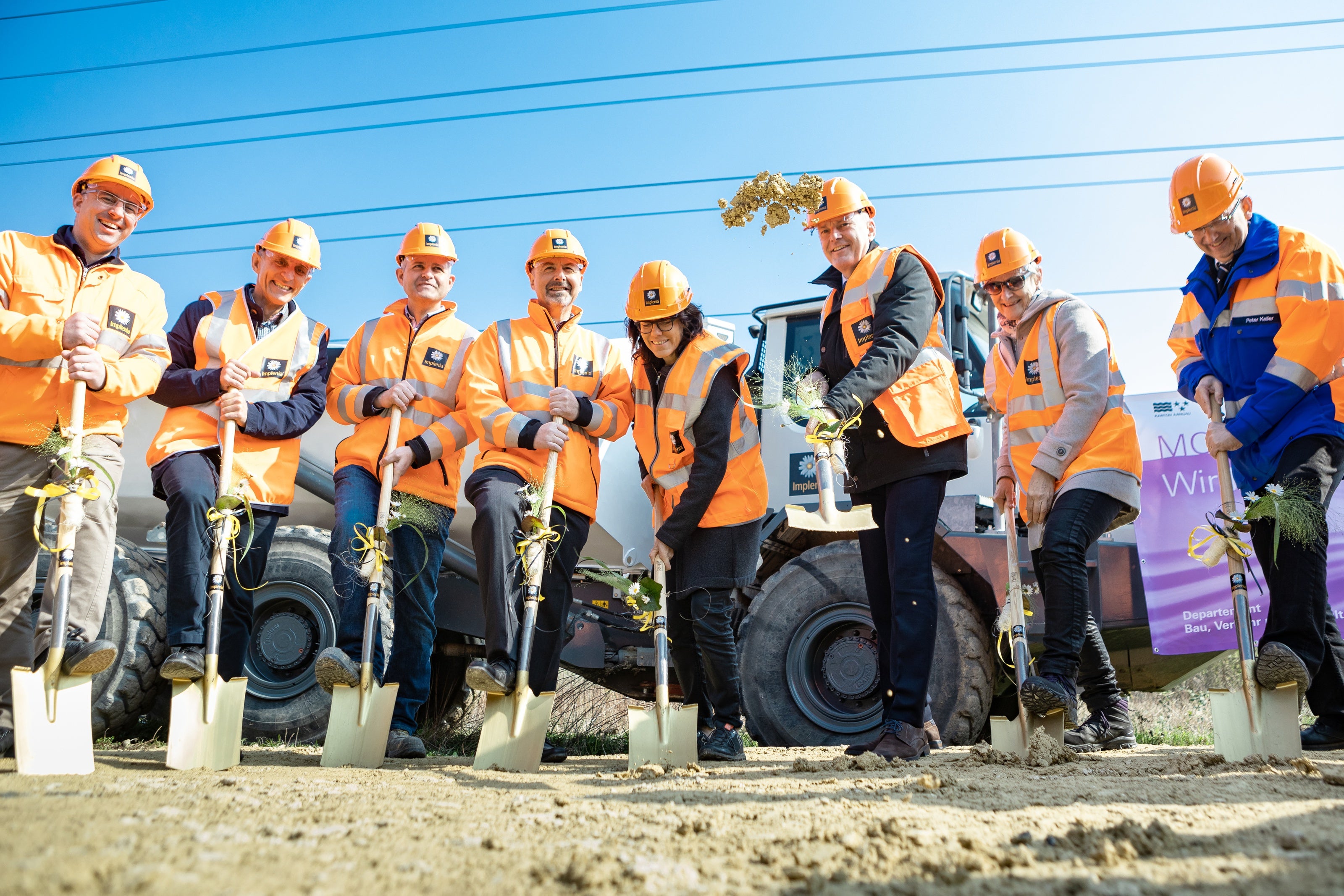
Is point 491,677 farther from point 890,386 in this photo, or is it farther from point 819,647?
point 819,647

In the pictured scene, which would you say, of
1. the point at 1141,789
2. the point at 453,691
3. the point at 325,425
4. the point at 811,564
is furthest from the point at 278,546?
the point at 1141,789

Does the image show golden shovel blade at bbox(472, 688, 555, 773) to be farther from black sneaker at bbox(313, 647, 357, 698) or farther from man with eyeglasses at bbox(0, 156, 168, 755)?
man with eyeglasses at bbox(0, 156, 168, 755)

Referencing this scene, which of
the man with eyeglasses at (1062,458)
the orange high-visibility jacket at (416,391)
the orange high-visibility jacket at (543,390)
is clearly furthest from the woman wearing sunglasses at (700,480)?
the man with eyeglasses at (1062,458)

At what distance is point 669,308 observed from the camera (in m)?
4.06

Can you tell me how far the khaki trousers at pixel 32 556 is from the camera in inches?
137

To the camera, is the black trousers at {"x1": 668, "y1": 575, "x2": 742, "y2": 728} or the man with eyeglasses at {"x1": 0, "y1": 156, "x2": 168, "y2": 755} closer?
the man with eyeglasses at {"x1": 0, "y1": 156, "x2": 168, "y2": 755}

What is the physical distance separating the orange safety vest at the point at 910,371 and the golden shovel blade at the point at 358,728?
2.24 metres

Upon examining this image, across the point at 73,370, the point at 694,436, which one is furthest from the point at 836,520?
the point at 73,370

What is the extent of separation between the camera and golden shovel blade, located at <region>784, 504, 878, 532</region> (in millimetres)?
4016

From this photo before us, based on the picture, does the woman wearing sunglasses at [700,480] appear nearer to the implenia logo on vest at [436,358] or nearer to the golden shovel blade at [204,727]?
the implenia logo on vest at [436,358]

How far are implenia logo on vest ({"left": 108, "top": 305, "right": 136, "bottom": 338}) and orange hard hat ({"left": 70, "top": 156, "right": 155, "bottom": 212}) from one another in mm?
510

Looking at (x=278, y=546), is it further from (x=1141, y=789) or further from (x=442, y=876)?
(x=1141, y=789)

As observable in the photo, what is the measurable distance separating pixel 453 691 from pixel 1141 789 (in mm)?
4603

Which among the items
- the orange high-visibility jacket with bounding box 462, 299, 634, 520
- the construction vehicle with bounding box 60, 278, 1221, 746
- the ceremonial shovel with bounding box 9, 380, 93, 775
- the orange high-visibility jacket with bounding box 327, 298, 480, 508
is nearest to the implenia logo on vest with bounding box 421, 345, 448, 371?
the orange high-visibility jacket with bounding box 327, 298, 480, 508
